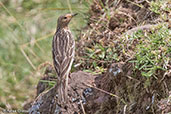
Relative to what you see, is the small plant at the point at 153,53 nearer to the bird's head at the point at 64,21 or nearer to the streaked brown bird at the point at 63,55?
the streaked brown bird at the point at 63,55

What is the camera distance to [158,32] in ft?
20.0

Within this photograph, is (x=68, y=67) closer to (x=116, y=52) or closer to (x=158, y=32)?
(x=116, y=52)

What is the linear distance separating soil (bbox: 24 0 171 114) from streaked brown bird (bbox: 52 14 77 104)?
126 millimetres

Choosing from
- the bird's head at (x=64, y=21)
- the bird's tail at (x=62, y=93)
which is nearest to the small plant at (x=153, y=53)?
the bird's tail at (x=62, y=93)

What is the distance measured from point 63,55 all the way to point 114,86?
139cm

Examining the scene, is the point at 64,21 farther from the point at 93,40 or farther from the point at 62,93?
the point at 62,93

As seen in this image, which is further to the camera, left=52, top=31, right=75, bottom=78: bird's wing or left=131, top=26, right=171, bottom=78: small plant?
left=52, top=31, right=75, bottom=78: bird's wing

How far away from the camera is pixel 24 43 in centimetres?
1073

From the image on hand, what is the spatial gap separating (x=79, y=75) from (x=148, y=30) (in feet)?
4.09

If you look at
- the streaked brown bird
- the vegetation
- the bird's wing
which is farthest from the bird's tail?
the vegetation


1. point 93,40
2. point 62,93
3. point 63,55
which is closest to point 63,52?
point 63,55

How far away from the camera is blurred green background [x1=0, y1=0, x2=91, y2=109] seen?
10.4 metres

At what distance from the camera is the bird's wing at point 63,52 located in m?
6.71

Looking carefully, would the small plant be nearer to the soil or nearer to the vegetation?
the vegetation
